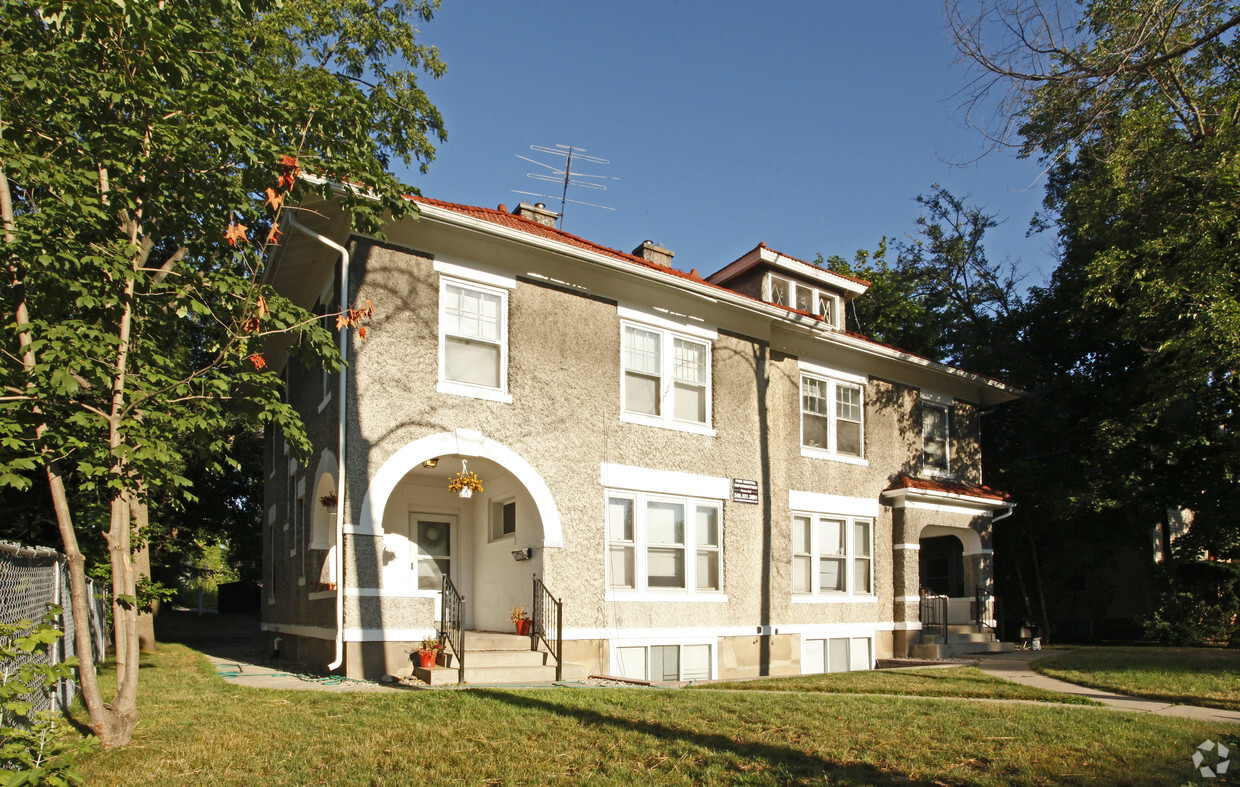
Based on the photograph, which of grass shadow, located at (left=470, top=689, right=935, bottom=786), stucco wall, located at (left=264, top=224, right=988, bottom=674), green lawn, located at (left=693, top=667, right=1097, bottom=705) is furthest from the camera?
stucco wall, located at (left=264, top=224, right=988, bottom=674)

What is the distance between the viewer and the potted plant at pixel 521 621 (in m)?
12.6

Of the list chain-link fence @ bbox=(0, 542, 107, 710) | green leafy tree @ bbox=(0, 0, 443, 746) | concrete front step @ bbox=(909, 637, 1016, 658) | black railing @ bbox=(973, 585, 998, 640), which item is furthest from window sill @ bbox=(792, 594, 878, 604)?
chain-link fence @ bbox=(0, 542, 107, 710)

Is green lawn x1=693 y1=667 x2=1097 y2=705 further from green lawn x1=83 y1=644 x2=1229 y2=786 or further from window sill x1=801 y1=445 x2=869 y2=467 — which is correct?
window sill x1=801 y1=445 x2=869 y2=467

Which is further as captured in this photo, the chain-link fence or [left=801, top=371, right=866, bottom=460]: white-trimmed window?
[left=801, top=371, right=866, bottom=460]: white-trimmed window

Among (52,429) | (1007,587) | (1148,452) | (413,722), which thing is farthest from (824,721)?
(1007,587)

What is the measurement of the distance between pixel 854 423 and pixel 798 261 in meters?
3.63

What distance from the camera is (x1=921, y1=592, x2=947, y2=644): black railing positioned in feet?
57.7

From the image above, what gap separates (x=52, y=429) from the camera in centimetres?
634

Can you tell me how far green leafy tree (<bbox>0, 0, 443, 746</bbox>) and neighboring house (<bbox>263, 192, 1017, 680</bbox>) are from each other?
11.8 feet

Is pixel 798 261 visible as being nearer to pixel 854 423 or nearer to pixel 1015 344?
pixel 854 423

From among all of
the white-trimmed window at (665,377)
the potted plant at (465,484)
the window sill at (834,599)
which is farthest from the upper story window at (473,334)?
the window sill at (834,599)

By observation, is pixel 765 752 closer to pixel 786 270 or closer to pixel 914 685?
pixel 914 685

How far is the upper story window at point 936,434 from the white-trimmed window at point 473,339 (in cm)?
1009
